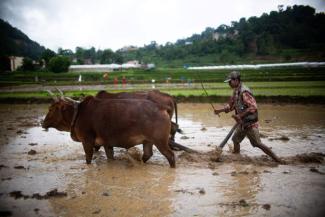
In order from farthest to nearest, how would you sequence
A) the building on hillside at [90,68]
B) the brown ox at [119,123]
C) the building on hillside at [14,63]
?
the building on hillside at [90,68] → the building on hillside at [14,63] → the brown ox at [119,123]

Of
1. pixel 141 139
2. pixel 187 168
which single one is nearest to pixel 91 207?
pixel 141 139

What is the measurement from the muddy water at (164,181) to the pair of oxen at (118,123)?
1.88ft

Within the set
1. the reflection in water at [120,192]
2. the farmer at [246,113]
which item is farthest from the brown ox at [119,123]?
the farmer at [246,113]

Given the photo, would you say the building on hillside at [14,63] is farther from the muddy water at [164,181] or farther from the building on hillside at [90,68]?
the muddy water at [164,181]

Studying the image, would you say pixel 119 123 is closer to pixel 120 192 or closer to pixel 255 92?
pixel 120 192

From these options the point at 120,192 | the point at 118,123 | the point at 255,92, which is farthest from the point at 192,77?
the point at 120,192

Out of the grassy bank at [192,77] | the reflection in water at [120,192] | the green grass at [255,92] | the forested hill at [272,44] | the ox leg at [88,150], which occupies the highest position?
the forested hill at [272,44]

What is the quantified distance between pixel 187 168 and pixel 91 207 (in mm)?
2671

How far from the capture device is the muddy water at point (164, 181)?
5.08 m

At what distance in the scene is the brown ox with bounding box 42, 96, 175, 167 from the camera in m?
6.92

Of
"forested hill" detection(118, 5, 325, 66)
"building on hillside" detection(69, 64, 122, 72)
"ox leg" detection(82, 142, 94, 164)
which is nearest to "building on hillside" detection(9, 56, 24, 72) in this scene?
"building on hillside" detection(69, 64, 122, 72)

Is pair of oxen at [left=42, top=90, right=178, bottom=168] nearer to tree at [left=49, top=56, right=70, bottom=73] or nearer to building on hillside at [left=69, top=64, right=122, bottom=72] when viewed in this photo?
tree at [left=49, top=56, right=70, bottom=73]

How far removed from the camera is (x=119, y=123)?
280 inches

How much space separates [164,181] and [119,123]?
1638mm
